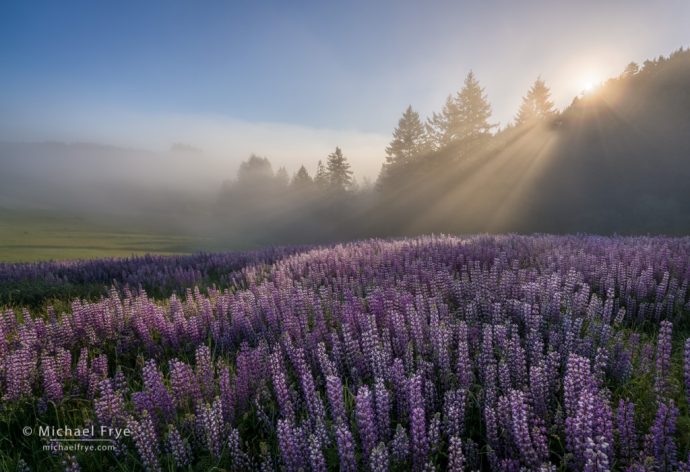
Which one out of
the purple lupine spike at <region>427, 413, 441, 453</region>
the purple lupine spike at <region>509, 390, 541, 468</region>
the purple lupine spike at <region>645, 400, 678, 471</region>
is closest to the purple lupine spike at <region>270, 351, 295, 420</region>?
the purple lupine spike at <region>427, 413, 441, 453</region>

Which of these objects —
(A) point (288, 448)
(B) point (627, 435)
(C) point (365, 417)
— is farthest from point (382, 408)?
(B) point (627, 435)

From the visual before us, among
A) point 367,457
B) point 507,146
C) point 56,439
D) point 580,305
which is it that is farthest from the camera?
point 507,146

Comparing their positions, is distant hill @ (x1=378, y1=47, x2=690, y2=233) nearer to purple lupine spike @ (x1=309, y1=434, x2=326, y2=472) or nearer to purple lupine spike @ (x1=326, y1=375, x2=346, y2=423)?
purple lupine spike @ (x1=326, y1=375, x2=346, y2=423)

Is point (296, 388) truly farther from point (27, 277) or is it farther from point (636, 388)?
point (27, 277)

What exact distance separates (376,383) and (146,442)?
4.67 ft

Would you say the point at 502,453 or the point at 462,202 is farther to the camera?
the point at 462,202

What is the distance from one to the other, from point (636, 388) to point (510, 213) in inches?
1295

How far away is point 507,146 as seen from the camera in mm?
41969

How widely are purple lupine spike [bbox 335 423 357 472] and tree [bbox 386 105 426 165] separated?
2443 inches

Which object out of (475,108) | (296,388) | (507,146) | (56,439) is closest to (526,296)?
(296,388)

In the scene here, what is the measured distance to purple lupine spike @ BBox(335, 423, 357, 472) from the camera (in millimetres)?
1823

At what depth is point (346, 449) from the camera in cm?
186

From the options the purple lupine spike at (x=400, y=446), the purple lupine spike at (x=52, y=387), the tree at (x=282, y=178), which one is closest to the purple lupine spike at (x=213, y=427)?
the purple lupine spike at (x=400, y=446)

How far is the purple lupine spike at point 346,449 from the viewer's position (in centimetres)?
182
